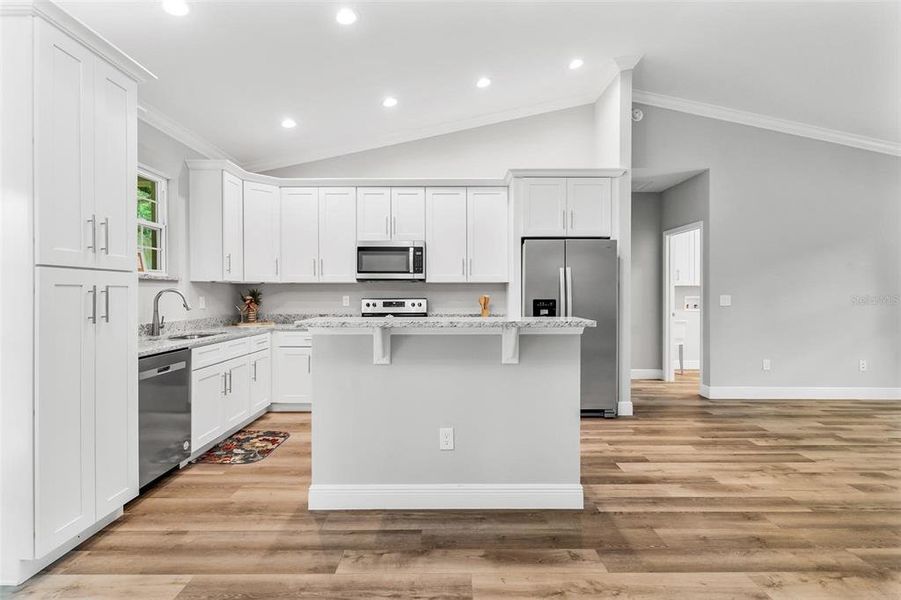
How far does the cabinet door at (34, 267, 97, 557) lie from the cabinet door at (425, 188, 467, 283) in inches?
133

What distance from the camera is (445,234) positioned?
5.19 metres

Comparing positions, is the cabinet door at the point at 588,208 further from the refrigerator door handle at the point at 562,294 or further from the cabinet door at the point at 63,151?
the cabinet door at the point at 63,151

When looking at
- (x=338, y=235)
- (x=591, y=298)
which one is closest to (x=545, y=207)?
(x=591, y=298)

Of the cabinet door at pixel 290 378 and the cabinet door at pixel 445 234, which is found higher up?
A: the cabinet door at pixel 445 234

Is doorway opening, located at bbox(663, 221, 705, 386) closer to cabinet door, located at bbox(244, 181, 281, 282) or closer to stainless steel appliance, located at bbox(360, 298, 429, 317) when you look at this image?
stainless steel appliance, located at bbox(360, 298, 429, 317)

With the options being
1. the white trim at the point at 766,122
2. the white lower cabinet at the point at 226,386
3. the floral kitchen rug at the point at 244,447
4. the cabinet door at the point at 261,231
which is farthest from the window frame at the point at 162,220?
the white trim at the point at 766,122

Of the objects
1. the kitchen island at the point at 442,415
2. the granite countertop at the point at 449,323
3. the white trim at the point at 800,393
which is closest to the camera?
the granite countertop at the point at 449,323

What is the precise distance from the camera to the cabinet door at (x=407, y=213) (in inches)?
203

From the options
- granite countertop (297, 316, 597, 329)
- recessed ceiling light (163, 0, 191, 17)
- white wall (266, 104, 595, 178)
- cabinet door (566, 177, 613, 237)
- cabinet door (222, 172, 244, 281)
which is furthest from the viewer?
white wall (266, 104, 595, 178)

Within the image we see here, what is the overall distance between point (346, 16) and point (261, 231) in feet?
8.35

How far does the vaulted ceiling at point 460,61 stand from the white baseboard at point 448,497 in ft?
9.91

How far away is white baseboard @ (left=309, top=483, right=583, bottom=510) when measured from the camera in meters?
2.53

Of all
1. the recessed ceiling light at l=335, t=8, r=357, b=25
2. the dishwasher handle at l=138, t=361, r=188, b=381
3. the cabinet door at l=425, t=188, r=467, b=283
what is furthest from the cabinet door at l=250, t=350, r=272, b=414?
the recessed ceiling light at l=335, t=8, r=357, b=25

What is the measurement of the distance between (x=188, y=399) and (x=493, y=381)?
2.17 meters
